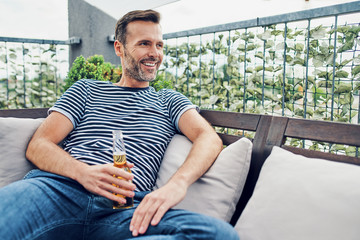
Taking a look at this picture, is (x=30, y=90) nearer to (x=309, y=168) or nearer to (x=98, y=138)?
(x=98, y=138)

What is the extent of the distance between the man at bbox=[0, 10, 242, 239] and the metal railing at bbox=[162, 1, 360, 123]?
911 mm

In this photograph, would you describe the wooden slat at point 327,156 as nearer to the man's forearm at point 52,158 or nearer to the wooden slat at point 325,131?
the wooden slat at point 325,131

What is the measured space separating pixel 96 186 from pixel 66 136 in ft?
1.85

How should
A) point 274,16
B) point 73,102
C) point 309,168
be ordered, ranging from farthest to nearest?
1. point 274,16
2. point 73,102
3. point 309,168

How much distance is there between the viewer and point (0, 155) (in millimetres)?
1656

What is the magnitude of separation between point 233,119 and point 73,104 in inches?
39.7

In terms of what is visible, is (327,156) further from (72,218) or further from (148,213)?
(72,218)

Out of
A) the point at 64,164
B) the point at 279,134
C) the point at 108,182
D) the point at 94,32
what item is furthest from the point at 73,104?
the point at 94,32

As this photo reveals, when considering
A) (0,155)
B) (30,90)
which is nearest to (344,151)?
(0,155)

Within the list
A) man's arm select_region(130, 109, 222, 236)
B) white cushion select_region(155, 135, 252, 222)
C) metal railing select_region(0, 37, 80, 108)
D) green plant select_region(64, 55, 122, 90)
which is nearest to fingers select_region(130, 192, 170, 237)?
man's arm select_region(130, 109, 222, 236)

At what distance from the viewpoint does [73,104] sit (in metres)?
1.73

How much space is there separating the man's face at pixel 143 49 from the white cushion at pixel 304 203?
1.09m

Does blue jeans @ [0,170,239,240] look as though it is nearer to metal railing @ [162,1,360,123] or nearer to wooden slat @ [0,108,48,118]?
wooden slat @ [0,108,48,118]

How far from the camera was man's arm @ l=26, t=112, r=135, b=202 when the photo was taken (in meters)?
1.22
